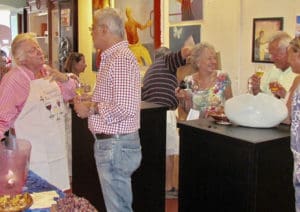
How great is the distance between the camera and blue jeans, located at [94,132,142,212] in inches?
83.1

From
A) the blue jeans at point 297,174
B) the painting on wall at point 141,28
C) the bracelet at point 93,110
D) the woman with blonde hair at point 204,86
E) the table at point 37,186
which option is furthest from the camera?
the painting on wall at point 141,28

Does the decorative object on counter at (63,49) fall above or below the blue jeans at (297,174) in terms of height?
above

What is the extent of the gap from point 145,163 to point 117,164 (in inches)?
24.7

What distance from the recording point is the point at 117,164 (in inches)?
84.0

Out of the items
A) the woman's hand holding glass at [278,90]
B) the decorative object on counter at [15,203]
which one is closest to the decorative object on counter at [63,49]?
the woman's hand holding glass at [278,90]

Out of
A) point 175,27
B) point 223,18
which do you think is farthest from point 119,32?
point 175,27

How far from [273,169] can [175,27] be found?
2.78 metres

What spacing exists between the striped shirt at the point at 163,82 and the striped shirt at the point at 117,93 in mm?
1339

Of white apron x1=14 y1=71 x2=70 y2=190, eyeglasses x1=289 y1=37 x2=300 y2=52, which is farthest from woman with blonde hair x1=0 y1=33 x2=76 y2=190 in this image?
eyeglasses x1=289 y1=37 x2=300 y2=52

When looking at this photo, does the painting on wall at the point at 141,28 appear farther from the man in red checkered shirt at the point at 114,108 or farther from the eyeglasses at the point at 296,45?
the eyeglasses at the point at 296,45

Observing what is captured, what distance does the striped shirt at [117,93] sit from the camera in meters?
2.00

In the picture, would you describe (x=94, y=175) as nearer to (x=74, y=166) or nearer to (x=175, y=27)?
(x=74, y=166)

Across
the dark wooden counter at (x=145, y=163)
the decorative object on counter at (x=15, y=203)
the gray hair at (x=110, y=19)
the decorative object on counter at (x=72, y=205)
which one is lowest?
the dark wooden counter at (x=145, y=163)

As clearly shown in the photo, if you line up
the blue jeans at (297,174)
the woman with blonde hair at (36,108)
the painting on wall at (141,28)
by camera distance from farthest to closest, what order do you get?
1. the painting on wall at (141,28)
2. the woman with blonde hair at (36,108)
3. the blue jeans at (297,174)
